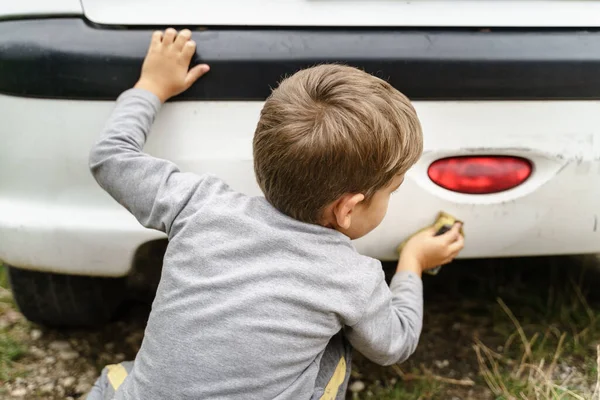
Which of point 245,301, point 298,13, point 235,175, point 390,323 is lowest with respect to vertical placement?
point 390,323

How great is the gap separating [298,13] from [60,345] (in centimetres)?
134

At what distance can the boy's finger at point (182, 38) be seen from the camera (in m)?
1.60

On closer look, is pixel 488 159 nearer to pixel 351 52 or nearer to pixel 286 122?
pixel 351 52

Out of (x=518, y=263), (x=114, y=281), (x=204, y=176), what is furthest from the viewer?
(x=518, y=263)

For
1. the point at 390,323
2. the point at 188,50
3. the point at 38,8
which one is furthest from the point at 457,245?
the point at 38,8

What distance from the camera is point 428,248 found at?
1.78 m

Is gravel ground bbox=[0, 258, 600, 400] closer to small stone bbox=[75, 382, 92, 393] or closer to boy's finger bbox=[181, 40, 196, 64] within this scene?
small stone bbox=[75, 382, 92, 393]

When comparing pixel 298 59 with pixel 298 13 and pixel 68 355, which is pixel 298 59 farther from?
pixel 68 355

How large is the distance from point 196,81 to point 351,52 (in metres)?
0.35

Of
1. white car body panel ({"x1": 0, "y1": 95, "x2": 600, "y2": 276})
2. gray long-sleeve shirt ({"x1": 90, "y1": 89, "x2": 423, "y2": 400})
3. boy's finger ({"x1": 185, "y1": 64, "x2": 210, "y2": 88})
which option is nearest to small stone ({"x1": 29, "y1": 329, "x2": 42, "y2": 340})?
white car body panel ({"x1": 0, "y1": 95, "x2": 600, "y2": 276})

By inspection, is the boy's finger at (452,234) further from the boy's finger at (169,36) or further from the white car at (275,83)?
the boy's finger at (169,36)

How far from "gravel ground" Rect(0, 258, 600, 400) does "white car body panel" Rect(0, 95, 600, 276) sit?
49cm

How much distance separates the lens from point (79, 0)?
160cm

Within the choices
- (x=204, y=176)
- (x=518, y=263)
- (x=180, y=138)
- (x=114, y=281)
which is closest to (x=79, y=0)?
(x=180, y=138)
